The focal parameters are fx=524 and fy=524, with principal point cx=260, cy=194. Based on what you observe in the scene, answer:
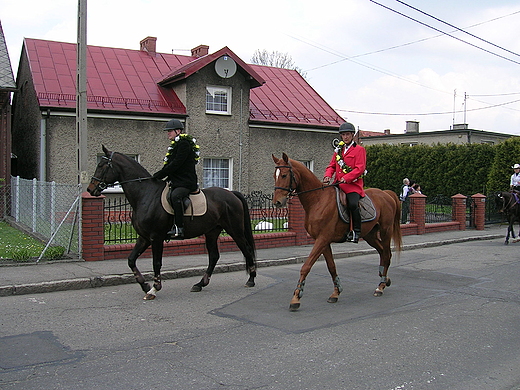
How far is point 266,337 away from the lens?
6.13 meters

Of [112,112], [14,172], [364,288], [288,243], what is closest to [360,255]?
[288,243]

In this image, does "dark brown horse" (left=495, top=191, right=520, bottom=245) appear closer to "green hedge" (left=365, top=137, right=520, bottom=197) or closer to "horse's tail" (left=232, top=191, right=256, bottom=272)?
"green hedge" (left=365, top=137, right=520, bottom=197)

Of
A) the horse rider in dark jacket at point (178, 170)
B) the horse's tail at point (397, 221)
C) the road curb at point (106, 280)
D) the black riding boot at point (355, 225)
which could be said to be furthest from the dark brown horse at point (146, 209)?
the horse's tail at point (397, 221)

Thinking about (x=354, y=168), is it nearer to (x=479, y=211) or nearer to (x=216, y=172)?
(x=216, y=172)

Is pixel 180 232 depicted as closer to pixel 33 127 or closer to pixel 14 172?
pixel 33 127

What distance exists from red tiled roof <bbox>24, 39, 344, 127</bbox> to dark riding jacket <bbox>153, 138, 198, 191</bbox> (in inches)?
449

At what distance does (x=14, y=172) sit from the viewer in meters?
23.9

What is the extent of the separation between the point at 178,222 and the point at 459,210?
47.6 feet

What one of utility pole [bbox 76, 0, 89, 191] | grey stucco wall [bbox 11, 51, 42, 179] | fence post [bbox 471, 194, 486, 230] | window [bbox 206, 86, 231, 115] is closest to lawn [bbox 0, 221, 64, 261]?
utility pole [bbox 76, 0, 89, 191]

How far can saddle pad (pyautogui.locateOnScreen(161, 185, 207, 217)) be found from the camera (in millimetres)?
8344

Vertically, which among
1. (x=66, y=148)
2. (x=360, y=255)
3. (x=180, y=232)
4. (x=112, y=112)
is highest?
(x=112, y=112)

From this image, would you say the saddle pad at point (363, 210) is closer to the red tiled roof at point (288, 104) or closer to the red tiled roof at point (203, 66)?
the red tiled roof at point (203, 66)

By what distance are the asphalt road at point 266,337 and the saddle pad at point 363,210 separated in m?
1.29

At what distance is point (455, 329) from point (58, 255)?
773 cm
